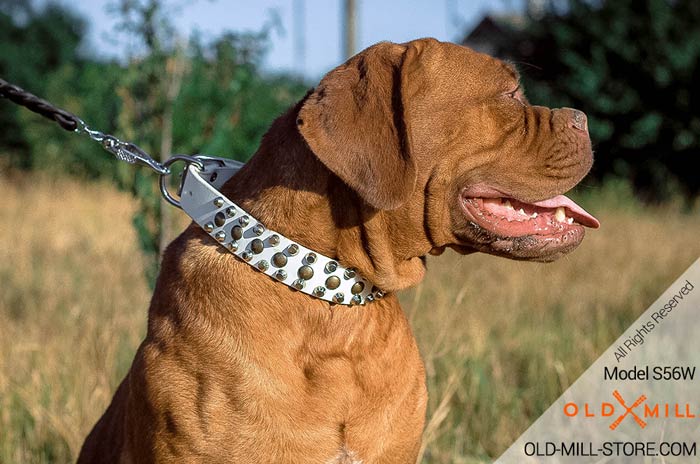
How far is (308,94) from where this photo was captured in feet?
8.73

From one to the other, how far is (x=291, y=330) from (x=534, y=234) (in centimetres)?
89

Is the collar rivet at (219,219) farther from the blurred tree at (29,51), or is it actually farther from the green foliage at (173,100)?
the blurred tree at (29,51)

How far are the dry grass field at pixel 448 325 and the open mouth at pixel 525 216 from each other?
3.49 ft

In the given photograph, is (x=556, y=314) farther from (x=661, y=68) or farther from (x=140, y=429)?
(x=661, y=68)

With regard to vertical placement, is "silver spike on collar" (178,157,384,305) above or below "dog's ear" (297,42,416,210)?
below

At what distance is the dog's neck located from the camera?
2.67 meters

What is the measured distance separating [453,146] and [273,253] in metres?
0.67

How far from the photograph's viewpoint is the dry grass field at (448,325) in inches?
166

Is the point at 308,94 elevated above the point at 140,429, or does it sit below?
above

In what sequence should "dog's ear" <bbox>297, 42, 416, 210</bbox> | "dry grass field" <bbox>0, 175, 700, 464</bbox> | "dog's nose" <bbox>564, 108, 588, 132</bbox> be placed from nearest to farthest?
1. "dog's ear" <bbox>297, 42, 416, 210</bbox>
2. "dog's nose" <bbox>564, 108, 588, 132</bbox>
3. "dry grass field" <bbox>0, 175, 700, 464</bbox>

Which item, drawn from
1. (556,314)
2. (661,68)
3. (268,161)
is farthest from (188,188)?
(661,68)

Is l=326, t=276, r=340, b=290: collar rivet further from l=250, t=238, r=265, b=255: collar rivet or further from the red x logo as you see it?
the red x logo

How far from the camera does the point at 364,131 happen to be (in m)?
2.50

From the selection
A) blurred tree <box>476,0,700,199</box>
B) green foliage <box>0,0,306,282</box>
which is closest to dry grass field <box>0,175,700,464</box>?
green foliage <box>0,0,306,282</box>
